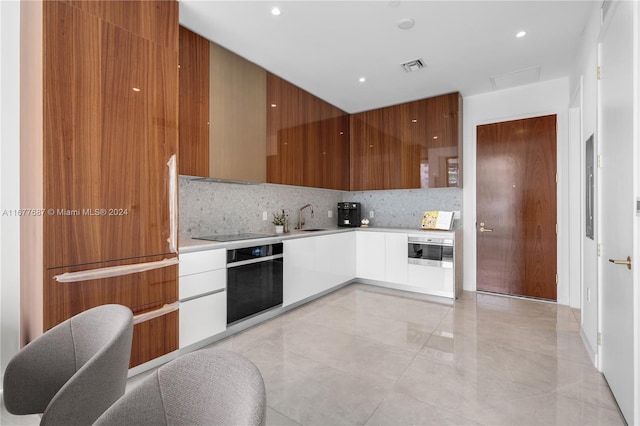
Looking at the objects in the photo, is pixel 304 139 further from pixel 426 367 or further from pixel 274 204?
pixel 426 367

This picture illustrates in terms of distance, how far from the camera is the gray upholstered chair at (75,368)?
3.10ft

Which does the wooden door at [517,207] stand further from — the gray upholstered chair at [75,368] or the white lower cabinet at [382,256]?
the gray upholstered chair at [75,368]

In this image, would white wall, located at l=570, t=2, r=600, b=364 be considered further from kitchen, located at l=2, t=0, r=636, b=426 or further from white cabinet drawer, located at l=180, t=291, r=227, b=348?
white cabinet drawer, located at l=180, t=291, r=227, b=348

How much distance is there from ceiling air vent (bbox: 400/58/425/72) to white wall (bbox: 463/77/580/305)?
1387 millimetres

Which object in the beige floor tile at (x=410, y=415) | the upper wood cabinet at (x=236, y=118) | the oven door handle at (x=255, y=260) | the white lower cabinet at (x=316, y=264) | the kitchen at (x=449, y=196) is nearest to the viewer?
the beige floor tile at (x=410, y=415)

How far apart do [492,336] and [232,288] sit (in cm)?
238

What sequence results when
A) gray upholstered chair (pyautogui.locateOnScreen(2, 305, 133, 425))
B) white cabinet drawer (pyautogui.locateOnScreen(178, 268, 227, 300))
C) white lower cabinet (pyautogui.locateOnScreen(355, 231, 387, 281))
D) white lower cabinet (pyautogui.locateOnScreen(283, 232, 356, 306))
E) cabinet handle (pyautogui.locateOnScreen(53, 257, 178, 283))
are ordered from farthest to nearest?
white lower cabinet (pyautogui.locateOnScreen(355, 231, 387, 281)) → white lower cabinet (pyautogui.locateOnScreen(283, 232, 356, 306)) → white cabinet drawer (pyautogui.locateOnScreen(178, 268, 227, 300)) → cabinet handle (pyautogui.locateOnScreen(53, 257, 178, 283)) → gray upholstered chair (pyautogui.locateOnScreen(2, 305, 133, 425))

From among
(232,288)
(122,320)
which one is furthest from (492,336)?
(122,320)

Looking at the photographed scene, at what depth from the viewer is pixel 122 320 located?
3.73 feet

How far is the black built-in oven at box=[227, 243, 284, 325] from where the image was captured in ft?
8.82

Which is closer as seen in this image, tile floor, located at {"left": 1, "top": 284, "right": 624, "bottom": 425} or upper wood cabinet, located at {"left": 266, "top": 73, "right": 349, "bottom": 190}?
tile floor, located at {"left": 1, "top": 284, "right": 624, "bottom": 425}

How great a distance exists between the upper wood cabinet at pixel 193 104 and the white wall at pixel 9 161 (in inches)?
38.1

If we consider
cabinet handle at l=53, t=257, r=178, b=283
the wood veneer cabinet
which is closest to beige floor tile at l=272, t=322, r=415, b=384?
the wood veneer cabinet

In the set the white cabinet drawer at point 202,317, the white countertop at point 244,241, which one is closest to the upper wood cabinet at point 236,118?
the white countertop at point 244,241
